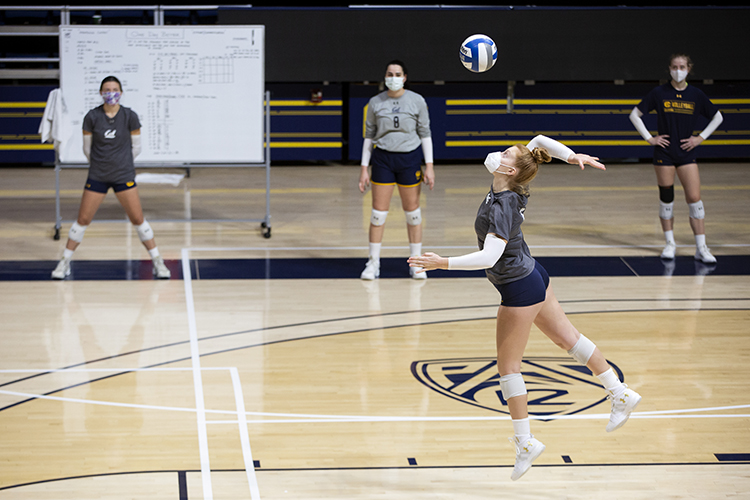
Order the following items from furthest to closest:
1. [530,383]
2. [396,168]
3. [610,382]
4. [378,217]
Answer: [378,217]
[396,168]
[530,383]
[610,382]

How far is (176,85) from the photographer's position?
854 centimetres

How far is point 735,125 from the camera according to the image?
13.8m

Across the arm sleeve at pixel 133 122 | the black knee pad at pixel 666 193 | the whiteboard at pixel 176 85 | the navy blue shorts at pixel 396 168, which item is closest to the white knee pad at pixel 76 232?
the arm sleeve at pixel 133 122

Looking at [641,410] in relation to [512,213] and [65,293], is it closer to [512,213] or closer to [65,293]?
[512,213]

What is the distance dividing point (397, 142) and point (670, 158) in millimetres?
2501

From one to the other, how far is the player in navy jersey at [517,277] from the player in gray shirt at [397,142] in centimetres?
311

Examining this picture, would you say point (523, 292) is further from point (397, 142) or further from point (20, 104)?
point (20, 104)

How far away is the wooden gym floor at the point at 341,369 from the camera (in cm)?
406

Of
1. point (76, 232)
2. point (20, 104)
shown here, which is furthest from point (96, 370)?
point (20, 104)

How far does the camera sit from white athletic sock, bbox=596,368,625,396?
4.01 m

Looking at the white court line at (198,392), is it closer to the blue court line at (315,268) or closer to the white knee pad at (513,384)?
the blue court line at (315,268)

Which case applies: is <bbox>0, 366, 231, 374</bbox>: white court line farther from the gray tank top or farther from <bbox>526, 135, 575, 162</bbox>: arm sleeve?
<bbox>526, 135, 575, 162</bbox>: arm sleeve

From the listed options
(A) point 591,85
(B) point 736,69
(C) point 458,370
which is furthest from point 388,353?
(B) point 736,69

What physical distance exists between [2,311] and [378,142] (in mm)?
3102
